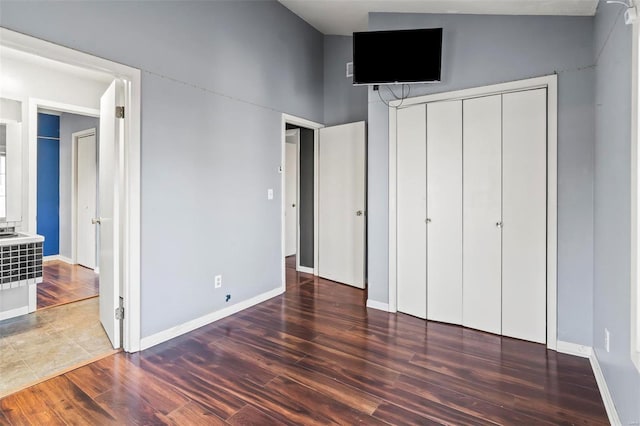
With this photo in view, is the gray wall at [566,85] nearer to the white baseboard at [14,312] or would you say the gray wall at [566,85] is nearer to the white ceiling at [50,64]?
the white ceiling at [50,64]

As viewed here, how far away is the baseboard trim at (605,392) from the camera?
5.86 ft

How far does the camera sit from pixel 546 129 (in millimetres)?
2660

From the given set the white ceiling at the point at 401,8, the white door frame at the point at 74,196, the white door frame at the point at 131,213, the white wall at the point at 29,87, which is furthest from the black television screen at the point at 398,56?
the white door frame at the point at 74,196

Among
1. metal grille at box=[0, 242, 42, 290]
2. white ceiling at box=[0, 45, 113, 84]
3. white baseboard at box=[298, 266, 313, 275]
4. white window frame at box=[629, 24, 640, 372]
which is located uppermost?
white ceiling at box=[0, 45, 113, 84]

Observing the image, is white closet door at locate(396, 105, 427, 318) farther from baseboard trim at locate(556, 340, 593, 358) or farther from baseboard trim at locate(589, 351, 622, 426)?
baseboard trim at locate(589, 351, 622, 426)

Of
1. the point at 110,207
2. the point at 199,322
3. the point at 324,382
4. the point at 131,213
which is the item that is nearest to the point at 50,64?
the point at 110,207

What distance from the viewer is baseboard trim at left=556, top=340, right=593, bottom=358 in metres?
2.54

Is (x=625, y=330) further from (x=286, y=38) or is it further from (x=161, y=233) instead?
(x=286, y=38)

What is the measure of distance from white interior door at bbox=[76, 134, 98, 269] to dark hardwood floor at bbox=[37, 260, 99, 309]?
240 millimetres

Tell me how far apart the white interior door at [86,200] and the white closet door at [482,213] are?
5215 millimetres

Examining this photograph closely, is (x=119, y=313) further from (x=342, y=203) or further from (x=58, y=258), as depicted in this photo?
(x=58, y=258)

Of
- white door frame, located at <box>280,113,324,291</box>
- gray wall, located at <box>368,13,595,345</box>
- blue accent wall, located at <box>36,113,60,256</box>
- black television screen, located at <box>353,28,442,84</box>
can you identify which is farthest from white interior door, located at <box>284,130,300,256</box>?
blue accent wall, located at <box>36,113,60,256</box>

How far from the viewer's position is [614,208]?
6.16 ft

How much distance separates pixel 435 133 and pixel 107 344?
10.7ft
